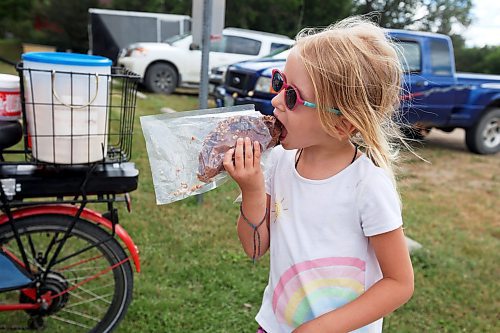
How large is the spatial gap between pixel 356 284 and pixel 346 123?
0.43m

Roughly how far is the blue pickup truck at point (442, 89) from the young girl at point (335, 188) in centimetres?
559

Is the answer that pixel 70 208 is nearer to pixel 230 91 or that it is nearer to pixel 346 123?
pixel 346 123

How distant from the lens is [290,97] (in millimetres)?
1232

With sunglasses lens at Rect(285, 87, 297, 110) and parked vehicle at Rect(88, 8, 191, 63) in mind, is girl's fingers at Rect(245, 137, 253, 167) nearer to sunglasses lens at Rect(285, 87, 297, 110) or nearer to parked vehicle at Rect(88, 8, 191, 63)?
sunglasses lens at Rect(285, 87, 297, 110)

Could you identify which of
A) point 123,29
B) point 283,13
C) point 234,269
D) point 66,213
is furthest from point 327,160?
point 283,13

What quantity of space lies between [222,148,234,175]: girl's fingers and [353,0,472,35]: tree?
95.7ft

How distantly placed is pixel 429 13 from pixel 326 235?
31.3 metres

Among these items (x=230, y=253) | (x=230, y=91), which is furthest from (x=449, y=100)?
(x=230, y=253)

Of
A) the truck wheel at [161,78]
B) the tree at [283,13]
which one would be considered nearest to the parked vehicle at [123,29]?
the truck wheel at [161,78]

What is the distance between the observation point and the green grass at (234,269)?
2.89 meters

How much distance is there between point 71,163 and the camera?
1.99m

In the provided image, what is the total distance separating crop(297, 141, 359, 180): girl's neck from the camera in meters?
1.32

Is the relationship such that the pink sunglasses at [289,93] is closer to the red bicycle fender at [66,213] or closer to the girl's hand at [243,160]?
the girl's hand at [243,160]

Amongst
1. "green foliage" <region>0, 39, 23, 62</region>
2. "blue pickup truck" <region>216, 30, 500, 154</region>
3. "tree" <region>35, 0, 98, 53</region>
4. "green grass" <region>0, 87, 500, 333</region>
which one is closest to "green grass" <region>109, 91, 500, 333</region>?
"green grass" <region>0, 87, 500, 333</region>
